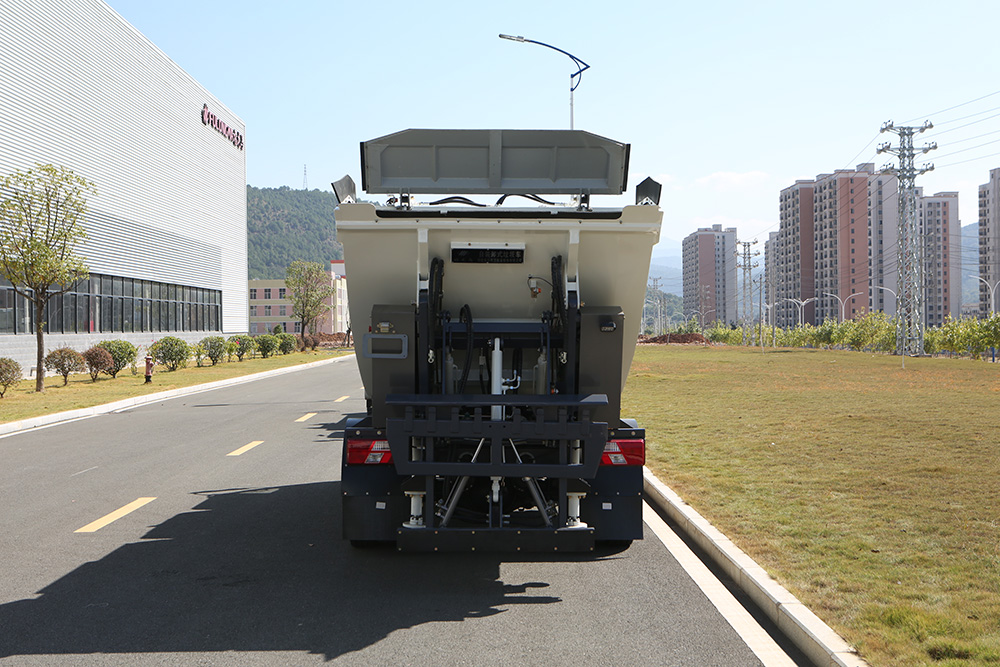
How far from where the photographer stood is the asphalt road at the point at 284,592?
432 centimetres

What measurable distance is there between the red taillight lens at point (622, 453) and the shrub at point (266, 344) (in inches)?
1857

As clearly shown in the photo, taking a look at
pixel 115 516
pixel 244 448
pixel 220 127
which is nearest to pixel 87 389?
pixel 244 448

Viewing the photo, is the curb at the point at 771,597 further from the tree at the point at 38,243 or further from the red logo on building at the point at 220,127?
the red logo on building at the point at 220,127

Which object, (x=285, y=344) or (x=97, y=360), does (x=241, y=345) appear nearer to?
(x=285, y=344)

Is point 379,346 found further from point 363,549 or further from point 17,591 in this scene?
point 17,591

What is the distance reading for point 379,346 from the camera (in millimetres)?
5590

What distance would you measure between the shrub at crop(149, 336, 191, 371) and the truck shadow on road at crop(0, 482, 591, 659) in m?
29.0

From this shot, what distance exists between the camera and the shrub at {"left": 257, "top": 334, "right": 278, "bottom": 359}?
50625 mm

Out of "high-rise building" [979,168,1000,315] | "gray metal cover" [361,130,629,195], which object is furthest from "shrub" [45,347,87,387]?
"high-rise building" [979,168,1000,315]

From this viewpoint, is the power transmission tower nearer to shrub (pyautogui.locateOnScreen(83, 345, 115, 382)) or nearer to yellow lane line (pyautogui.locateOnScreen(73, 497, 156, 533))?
shrub (pyautogui.locateOnScreen(83, 345, 115, 382))

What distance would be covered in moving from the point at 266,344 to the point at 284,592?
156ft

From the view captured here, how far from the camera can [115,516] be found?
24.9ft

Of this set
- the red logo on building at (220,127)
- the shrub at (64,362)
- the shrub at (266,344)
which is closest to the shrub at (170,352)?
the shrub at (64,362)

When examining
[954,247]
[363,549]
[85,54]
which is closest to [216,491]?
[363,549]
